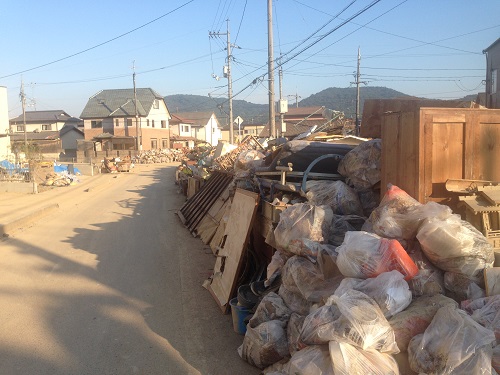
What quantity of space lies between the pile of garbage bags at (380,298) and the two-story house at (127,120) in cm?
5463

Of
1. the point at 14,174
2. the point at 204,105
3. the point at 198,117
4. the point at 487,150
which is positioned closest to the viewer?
the point at 487,150

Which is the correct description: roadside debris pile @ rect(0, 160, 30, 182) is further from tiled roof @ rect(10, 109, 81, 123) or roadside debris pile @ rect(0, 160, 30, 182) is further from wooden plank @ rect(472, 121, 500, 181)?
tiled roof @ rect(10, 109, 81, 123)

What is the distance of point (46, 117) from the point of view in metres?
80.7

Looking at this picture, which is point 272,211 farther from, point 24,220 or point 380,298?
point 24,220

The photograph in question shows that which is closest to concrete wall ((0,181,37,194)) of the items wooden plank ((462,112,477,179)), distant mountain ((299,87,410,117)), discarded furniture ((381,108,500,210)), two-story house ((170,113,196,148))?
discarded furniture ((381,108,500,210))

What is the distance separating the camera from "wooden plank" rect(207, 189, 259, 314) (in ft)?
20.4

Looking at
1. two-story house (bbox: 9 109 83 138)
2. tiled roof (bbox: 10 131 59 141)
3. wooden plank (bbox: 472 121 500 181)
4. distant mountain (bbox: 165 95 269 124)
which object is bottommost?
wooden plank (bbox: 472 121 500 181)

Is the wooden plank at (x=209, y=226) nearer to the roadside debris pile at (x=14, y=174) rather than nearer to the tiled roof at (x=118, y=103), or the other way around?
the roadside debris pile at (x=14, y=174)

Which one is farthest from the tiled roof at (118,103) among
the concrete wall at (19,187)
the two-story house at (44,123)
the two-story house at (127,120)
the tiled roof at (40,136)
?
the concrete wall at (19,187)

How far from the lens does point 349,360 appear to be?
3.00 metres

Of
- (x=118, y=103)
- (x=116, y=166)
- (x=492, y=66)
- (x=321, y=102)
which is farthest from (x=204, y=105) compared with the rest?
(x=492, y=66)

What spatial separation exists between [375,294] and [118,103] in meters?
64.6

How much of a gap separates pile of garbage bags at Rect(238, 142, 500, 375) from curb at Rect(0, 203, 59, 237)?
9488mm

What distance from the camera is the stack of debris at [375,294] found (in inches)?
120
